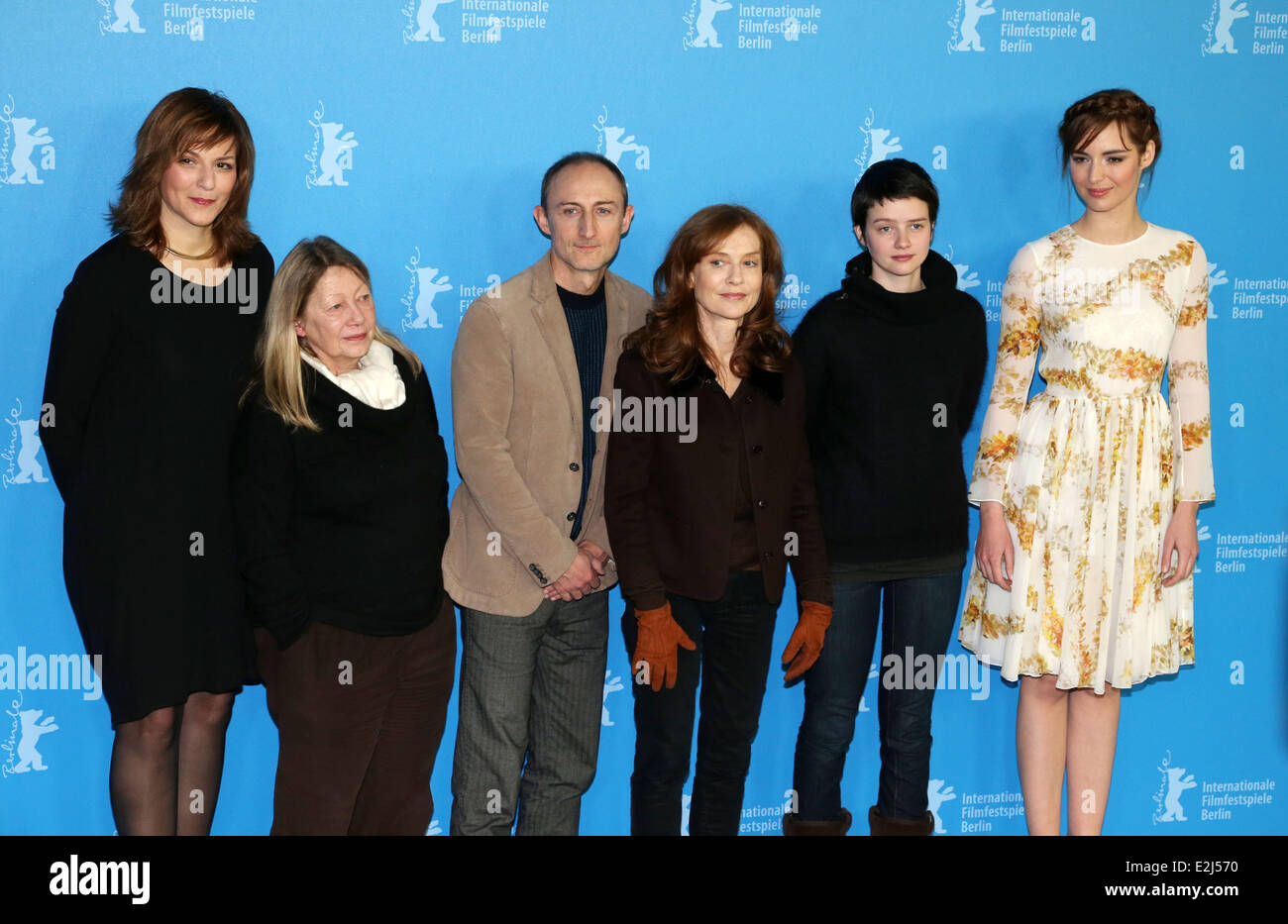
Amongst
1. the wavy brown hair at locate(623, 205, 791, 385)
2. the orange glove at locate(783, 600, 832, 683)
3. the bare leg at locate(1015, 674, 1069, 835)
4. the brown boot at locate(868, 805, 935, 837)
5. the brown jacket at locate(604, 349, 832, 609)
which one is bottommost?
the brown boot at locate(868, 805, 935, 837)

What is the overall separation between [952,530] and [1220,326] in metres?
1.30

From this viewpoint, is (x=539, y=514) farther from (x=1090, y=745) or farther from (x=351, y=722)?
(x=1090, y=745)

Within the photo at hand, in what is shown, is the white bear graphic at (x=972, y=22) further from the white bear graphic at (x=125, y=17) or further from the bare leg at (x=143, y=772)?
the bare leg at (x=143, y=772)

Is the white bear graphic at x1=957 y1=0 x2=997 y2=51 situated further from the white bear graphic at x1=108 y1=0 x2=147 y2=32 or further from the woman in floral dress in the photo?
the white bear graphic at x1=108 y1=0 x2=147 y2=32

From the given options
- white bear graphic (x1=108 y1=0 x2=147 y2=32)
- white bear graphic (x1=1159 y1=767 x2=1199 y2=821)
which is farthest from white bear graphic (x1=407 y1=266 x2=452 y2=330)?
white bear graphic (x1=1159 y1=767 x2=1199 y2=821)

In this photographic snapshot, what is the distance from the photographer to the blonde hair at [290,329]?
2.44 meters

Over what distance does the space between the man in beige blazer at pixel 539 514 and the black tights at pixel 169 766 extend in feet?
1.99

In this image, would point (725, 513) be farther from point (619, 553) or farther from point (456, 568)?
point (456, 568)

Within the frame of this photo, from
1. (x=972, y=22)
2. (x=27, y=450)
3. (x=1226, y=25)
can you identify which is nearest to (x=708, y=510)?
(x=972, y=22)

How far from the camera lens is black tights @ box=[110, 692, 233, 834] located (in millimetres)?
2605

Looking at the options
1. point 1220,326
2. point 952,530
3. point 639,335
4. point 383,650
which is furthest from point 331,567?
point 1220,326

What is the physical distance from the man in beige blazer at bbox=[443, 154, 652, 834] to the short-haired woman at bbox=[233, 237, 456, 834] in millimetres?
162

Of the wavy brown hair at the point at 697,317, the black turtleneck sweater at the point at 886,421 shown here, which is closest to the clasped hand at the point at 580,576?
the wavy brown hair at the point at 697,317

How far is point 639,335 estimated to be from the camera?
8.86 feet
